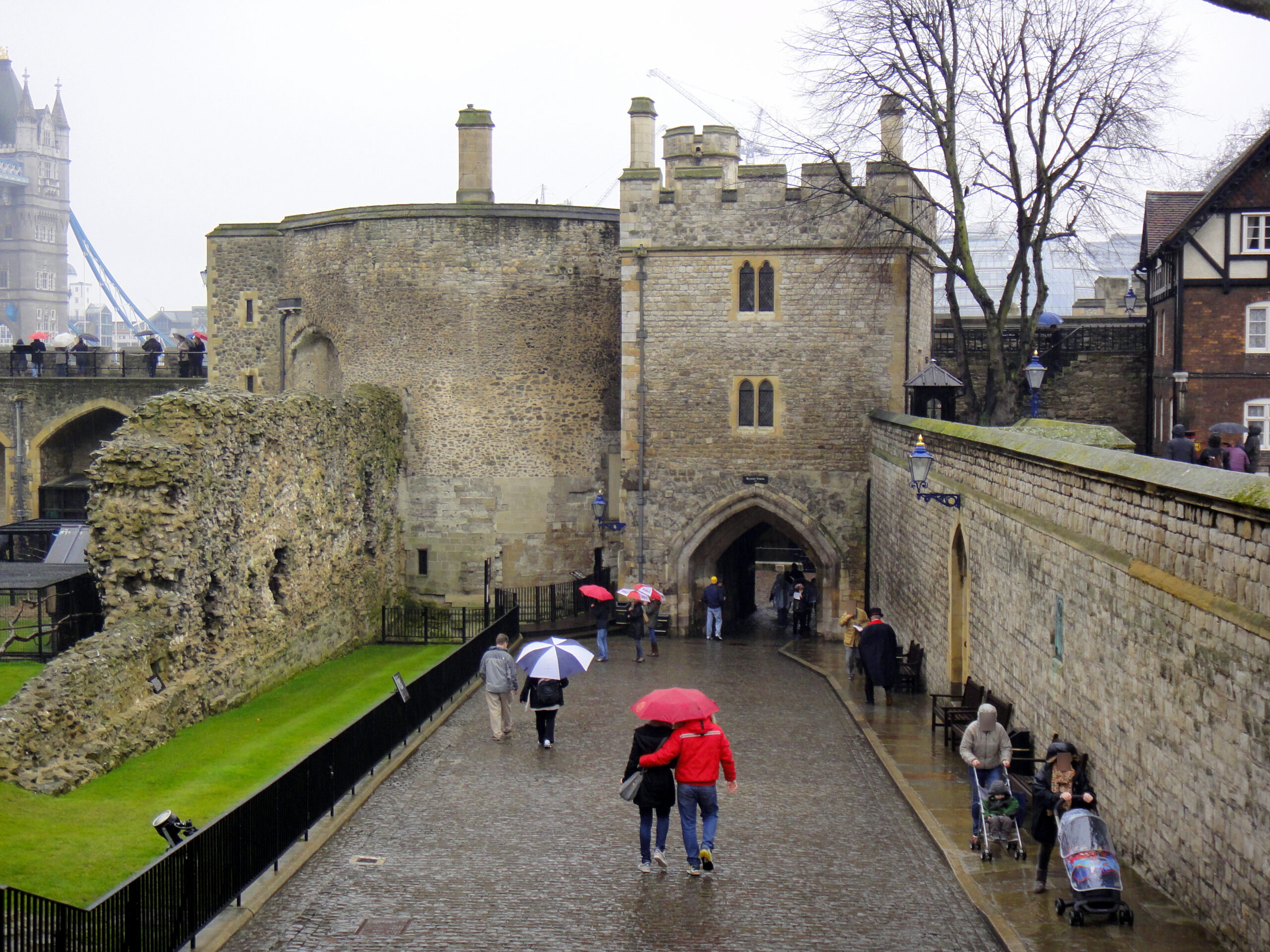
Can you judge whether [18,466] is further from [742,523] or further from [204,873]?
[204,873]

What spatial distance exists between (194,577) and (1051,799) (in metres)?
11.1

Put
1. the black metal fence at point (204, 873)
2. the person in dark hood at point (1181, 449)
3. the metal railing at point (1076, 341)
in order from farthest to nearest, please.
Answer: the metal railing at point (1076, 341)
the person in dark hood at point (1181, 449)
the black metal fence at point (204, 873)

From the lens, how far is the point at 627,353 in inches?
1039

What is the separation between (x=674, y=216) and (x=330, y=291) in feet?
26.5

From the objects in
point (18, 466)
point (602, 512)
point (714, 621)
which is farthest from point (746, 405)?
point (18, 466)

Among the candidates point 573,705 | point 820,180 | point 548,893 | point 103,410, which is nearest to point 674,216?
point 820,180

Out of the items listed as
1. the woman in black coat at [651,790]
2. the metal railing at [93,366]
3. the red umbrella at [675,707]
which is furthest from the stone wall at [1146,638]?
the metal railing at [93,366]

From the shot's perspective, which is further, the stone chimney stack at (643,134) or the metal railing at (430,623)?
the stone chimney stack at (643,134)

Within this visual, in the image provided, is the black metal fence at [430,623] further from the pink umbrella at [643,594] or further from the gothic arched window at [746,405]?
the gothic arched window at [746,405]

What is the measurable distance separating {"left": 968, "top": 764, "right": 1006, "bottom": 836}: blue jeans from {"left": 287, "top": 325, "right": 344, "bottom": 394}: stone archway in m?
21.3

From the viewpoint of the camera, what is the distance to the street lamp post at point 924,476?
16.9 metres

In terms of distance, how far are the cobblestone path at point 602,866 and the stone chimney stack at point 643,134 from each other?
1730 cm

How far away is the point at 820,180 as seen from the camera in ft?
84.3

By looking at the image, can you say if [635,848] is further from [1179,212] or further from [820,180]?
[1179,212]
